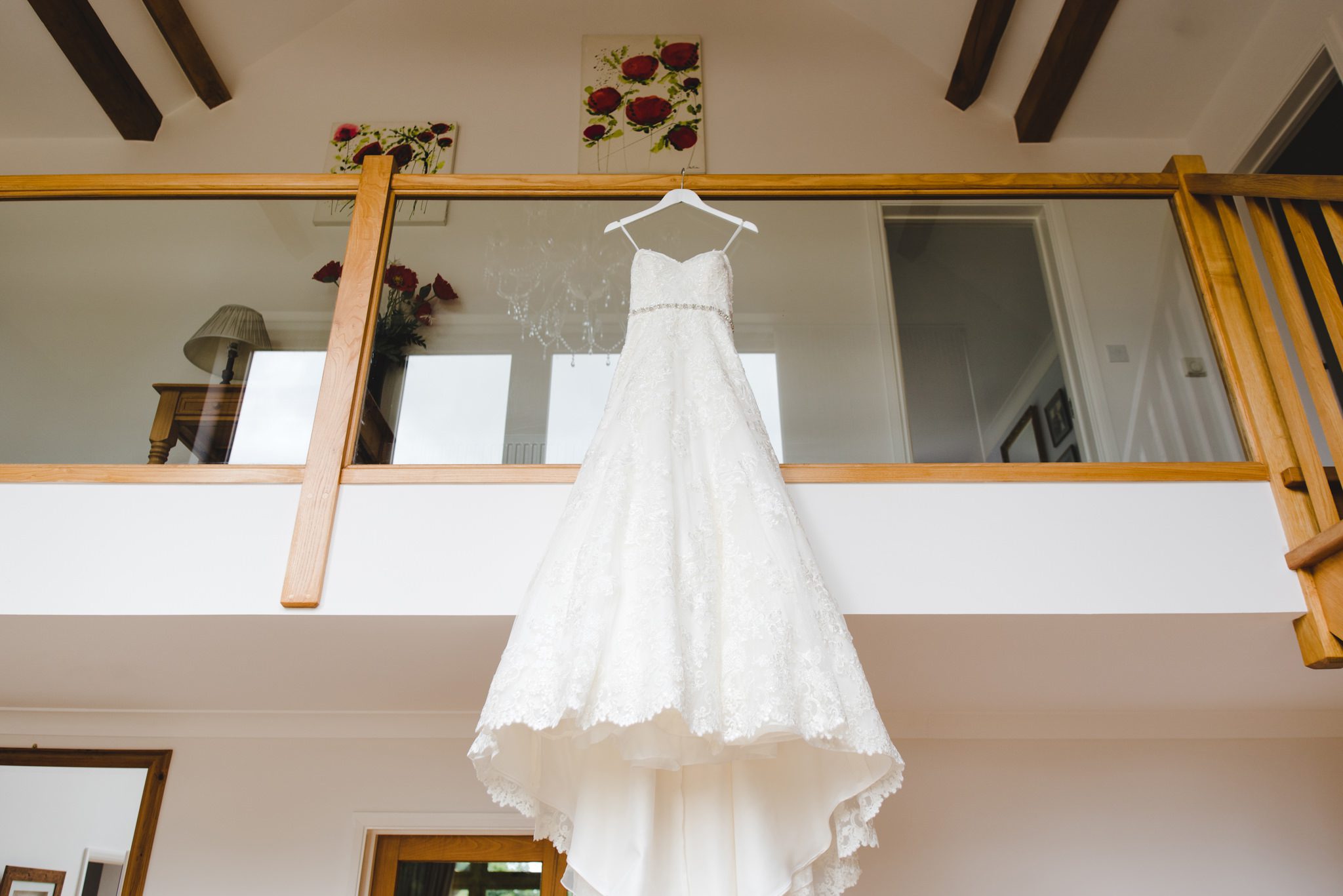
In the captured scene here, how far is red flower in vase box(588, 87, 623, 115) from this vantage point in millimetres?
4652

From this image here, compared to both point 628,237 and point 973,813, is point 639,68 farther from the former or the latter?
point 973,813

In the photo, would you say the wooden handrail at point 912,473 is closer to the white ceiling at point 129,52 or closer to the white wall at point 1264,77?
the white wall at point 1264,77

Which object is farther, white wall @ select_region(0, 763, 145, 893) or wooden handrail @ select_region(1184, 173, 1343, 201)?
white wall @ select_region(0, 763, 145, 893)

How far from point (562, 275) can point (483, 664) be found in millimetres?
1085

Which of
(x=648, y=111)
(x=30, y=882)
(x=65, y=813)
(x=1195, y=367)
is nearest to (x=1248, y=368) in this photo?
(x=1195, y=367)

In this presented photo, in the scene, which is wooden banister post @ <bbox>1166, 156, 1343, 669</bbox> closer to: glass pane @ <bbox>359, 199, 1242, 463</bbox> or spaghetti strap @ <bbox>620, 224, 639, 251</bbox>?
glass pane @ <bbox>359, 199, 1242, 463</bbox>

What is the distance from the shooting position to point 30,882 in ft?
9.97

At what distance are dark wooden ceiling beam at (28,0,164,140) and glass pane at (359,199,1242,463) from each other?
8.92ft

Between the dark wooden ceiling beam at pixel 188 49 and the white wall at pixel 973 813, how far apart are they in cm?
313

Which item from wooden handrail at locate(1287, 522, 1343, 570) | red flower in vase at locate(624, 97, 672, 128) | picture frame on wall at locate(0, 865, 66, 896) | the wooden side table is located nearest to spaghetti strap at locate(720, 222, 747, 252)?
the wooden side table

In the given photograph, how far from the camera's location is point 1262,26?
12.2 feet

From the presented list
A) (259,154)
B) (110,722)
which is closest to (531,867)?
(110,722)

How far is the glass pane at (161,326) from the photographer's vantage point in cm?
238

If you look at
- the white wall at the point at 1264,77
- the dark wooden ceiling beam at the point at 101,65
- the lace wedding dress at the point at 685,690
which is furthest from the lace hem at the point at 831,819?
the dark wooden ceiling beam at the point at 101,65
